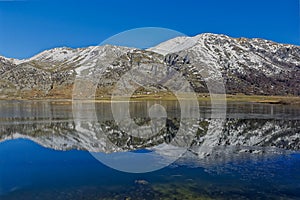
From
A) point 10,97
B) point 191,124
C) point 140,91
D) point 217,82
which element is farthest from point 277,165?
point 217,82

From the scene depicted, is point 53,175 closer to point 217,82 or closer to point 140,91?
point 140,91

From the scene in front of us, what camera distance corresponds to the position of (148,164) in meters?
19.4

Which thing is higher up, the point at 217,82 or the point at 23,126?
the point at 217,82

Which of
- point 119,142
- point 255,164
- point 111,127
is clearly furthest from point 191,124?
point 255,164

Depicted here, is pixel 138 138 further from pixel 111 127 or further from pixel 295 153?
pixel 295 153

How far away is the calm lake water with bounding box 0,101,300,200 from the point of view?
14844 millimetres

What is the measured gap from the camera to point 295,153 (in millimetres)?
23609

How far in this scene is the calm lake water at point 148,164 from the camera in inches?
584

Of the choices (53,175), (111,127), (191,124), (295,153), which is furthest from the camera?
(191,124)

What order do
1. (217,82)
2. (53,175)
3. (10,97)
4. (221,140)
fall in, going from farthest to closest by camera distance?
(217,82)
(10,97)
(221,140)
(53,175)

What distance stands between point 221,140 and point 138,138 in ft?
22.9

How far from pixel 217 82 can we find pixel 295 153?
544ft

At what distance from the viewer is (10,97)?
14825cm

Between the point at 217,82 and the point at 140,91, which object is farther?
the point at 217,82
